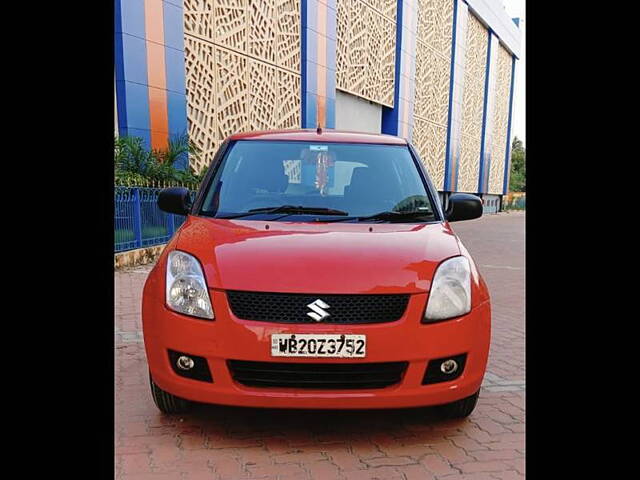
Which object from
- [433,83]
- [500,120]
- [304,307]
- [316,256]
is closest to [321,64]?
[433,83]

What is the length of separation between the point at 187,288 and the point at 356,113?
820 inches

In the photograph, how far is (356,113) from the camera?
22484 mm

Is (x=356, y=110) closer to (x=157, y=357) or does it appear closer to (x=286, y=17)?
(x=286, y=17)

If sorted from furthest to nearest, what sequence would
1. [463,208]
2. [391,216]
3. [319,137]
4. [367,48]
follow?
[367,48]
[319,137]
[463,208]
[391,216]

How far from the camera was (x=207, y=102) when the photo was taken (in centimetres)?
1388

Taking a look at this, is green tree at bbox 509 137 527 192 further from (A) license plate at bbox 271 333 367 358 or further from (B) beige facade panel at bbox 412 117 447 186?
(A) license plate at bbox 271 333 367 358

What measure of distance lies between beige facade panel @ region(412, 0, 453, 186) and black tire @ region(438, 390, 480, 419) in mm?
25434

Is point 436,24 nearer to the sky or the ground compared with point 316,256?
nearer to the sky

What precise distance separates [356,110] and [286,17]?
20.8 feet

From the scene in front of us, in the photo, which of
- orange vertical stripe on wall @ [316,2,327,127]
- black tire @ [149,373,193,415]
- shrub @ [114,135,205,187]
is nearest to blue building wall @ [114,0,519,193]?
orange vertical stripe on wall @ [316,2,327,127]

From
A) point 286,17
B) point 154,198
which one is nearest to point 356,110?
point 286,17

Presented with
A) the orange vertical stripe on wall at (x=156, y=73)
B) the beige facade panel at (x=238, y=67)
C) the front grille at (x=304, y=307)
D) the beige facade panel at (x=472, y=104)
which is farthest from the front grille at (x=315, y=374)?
the beige facade panel at (x=472, y=104)

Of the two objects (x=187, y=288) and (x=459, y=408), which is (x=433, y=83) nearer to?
(x=459, y=408)
